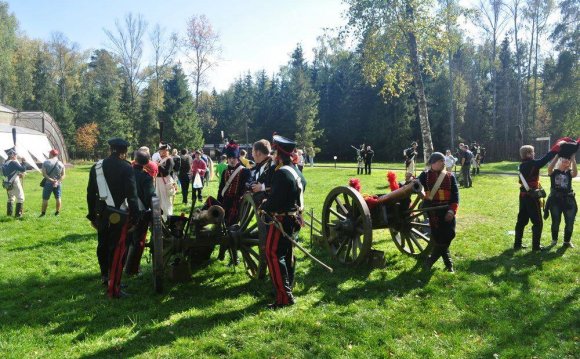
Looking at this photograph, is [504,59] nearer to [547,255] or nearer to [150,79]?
[150,79]

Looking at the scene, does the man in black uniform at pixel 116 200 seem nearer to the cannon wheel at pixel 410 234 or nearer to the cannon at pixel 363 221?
the cannon at pixel 363 221

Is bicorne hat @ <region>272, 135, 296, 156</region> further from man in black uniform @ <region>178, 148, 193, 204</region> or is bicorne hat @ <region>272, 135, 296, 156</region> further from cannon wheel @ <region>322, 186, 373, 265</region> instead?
man in black uniform @ <region>178, 148, 193, 204</region>

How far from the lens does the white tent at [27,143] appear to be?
22891 millimetres

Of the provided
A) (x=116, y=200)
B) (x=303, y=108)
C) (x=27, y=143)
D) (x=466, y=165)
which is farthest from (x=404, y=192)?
(x=303, y=108)

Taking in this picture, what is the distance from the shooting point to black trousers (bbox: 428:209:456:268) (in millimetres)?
6047

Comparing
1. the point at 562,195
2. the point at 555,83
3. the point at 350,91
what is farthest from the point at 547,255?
the point at 350,91

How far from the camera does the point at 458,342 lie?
4230 mm

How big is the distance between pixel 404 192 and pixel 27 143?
24.2 meters

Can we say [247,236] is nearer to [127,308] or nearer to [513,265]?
[127,308]

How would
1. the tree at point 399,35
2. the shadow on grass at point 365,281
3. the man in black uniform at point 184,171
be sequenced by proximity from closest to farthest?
the shadow on grass at point 365,281 → the man in black uniform at point 184,171 → the tree at point 399,35

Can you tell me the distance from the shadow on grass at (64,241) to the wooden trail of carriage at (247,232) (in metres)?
3.21

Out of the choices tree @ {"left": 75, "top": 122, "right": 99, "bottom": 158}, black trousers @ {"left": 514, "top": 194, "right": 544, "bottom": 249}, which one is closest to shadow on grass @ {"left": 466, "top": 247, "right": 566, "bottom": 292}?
black trousers @ {"left": 514, "top": 194, "right": 544, "bottom": 249}

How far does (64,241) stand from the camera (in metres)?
8.30

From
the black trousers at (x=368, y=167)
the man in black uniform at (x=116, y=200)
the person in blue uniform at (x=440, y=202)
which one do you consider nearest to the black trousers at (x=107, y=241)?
the man in black uniform at (x=116, y=200)
